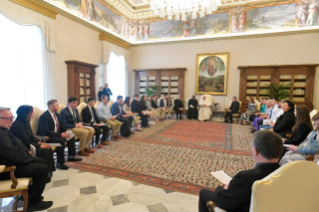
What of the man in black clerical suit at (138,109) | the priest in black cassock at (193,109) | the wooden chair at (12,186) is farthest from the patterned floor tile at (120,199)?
the priest in black cassock at (193,109)

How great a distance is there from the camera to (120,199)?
281 cm

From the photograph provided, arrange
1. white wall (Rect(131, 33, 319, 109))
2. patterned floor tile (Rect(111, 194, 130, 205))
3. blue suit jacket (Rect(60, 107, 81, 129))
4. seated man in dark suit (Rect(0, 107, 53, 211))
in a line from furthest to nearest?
white wall (Rect(131, 33, 319, 109)), blue suit jacket (Rect(60, 107, 81, 129)), patterned floor tile (Rect(111, 194, 130, 205)), seated man in dark suit (Rect(0, 107, 53, 211))

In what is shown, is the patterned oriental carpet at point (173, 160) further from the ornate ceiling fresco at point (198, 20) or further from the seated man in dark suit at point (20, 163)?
the ornate ceiling fresco at point (198, 20)

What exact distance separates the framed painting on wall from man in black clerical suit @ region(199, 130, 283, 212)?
33.6 ft

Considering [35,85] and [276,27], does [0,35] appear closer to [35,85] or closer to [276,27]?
[35,85]

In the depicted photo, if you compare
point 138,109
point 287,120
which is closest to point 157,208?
point 287,120

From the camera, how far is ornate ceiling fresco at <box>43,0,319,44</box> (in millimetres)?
9273

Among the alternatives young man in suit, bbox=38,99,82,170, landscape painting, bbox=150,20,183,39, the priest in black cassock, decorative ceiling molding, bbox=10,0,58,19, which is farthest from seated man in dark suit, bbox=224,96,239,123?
decorative ceiling molding, bbox=10,0,58,19

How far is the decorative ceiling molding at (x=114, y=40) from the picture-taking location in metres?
9.76

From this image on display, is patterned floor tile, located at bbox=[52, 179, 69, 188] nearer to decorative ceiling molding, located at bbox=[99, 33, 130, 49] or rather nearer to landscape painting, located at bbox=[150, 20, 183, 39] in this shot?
decorative ceiling molding, located at bbox=[99, 33, 130, 49]

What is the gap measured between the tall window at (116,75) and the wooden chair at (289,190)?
10092mm

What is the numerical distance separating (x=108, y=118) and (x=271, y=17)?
390 inches

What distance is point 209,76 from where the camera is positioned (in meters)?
11.4

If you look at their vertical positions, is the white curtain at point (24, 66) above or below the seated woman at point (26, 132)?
above
